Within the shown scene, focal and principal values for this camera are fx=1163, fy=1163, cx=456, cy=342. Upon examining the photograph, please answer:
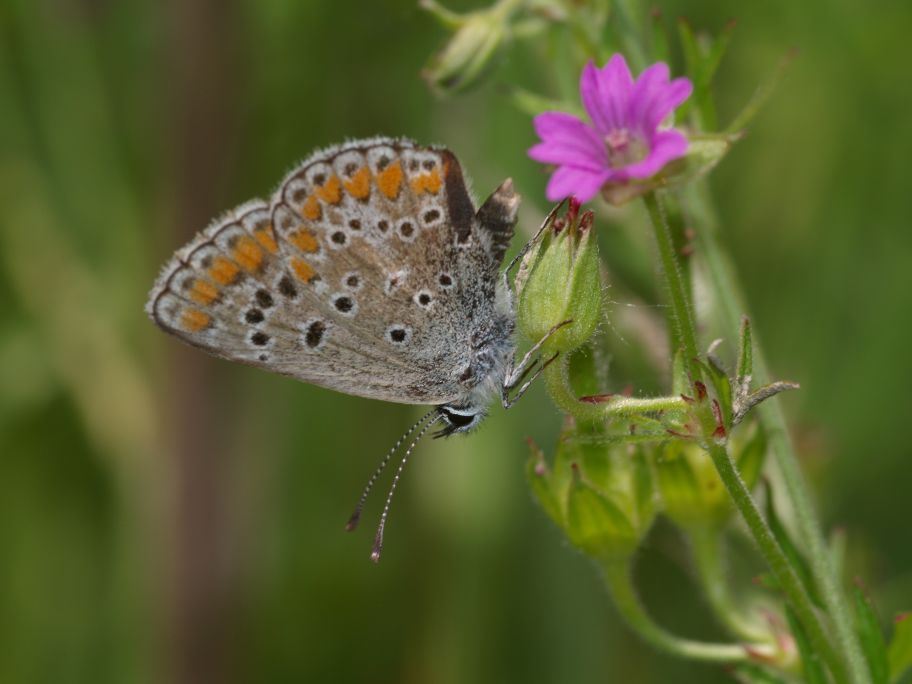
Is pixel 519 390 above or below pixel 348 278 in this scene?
below

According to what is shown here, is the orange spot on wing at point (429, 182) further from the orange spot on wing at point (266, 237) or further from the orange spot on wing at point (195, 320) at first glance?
the orange spot on wing at point (195, 320)

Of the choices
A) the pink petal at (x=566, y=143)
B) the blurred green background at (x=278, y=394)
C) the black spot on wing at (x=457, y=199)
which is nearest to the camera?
the pink petal at (x=566, y=143)

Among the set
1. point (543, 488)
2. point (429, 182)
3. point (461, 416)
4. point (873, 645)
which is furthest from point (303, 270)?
point (873, 645)

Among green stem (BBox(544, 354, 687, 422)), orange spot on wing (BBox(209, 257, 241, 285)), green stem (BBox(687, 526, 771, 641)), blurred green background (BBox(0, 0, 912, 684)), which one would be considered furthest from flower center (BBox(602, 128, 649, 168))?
blurred green background (BBox(0, 0, 912, 684))

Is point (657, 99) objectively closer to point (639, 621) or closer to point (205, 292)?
point (639, 621)

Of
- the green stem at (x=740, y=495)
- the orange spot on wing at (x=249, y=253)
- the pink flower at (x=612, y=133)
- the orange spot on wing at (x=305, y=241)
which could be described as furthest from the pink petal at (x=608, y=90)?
the orange spot on wing at (x=249, y=253)

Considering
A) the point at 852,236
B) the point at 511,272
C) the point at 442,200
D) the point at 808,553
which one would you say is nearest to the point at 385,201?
the point at 442,200

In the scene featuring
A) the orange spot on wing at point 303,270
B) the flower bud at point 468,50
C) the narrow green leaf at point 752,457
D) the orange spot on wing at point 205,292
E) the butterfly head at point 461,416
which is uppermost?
the flower bud at point 468,50

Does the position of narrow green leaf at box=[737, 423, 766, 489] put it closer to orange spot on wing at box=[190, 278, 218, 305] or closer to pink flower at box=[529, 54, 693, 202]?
pink flower at box=[529, 54, 693, 202]
